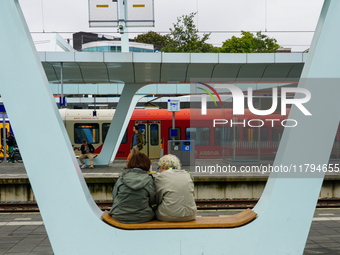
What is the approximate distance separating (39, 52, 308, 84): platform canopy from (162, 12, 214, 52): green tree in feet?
82.3

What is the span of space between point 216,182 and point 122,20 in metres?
6.88

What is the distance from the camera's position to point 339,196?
1088cm

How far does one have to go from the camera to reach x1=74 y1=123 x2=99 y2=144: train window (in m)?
18.8

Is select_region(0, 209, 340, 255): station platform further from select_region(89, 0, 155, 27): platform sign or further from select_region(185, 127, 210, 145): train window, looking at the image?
select_region(185, 127, 210, 145): train window

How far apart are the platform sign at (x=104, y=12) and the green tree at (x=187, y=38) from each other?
24.1 metres

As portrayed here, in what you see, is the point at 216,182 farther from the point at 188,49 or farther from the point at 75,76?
the point at 188,49

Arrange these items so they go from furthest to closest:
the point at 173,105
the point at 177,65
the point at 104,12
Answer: the point at 173,105
the point at 104,12
the point at 177,65

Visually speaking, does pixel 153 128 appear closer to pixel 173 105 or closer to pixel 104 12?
pixel 173 105

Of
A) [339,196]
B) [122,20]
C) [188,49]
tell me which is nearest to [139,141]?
[122,20]

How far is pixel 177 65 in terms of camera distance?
11.3 metres

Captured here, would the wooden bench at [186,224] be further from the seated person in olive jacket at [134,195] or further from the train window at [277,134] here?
the train window at [277,134]

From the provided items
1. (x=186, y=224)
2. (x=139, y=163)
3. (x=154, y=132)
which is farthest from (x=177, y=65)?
(x=186, y=224)

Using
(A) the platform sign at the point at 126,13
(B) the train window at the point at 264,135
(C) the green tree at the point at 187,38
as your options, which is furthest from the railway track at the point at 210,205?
(C) the green tree at the point at 187,38

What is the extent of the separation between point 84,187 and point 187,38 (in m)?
35.7
